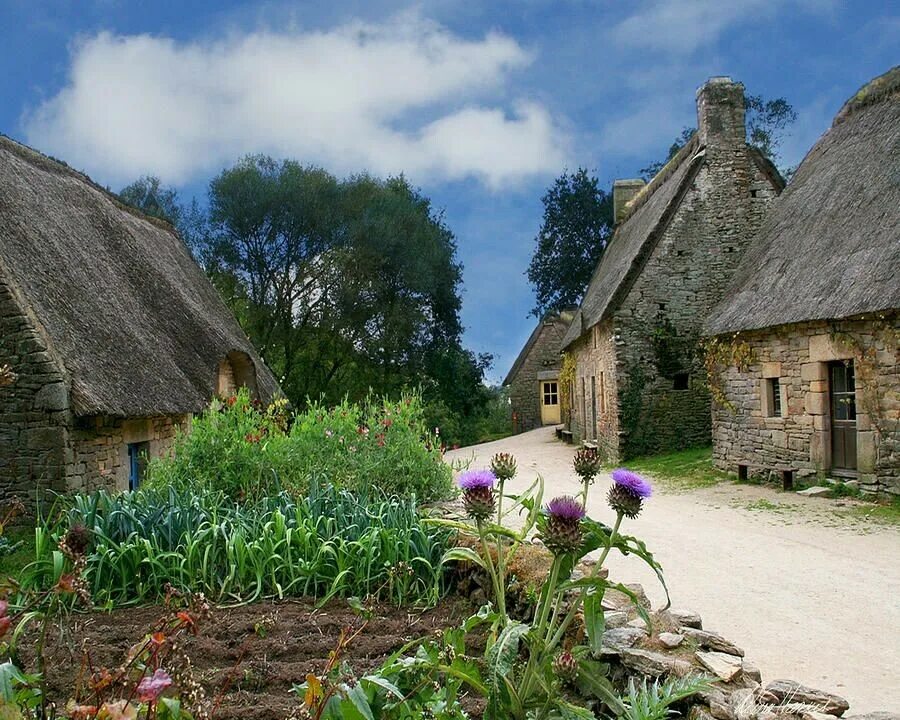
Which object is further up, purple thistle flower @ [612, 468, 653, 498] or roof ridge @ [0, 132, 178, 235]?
roof ridge @ [0, 132, 178, 235]

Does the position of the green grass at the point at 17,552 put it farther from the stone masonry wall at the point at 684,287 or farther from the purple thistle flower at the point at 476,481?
the stone masonry wall at the point at 684,287

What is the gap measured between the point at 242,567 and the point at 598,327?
1590 centimetres

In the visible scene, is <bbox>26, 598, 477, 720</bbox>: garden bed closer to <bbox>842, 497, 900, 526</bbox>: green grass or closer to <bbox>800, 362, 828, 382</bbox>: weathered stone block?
<bbox>842, 497, 900, 526</bbox>: green grass

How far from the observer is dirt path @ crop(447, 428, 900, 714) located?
487cm

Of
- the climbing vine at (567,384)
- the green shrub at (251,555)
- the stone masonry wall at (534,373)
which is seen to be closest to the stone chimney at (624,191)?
the climbing vine at (567,384)

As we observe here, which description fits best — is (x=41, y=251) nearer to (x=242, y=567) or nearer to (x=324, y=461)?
(x=324, y=461)

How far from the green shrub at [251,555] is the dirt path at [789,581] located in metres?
2.08

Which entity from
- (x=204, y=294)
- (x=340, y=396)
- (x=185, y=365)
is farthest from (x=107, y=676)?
(x=340, y=396)

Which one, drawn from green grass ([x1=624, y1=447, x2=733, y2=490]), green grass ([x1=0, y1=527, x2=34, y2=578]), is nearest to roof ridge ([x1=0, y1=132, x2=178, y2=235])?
green grass ([x1=0, y1=527, x2=34, y2=578])

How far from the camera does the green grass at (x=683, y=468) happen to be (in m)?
14.5

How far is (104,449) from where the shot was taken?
409 inches

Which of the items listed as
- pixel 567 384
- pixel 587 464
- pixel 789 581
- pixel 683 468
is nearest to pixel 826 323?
pixel 683 468

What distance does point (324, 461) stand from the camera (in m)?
7.32

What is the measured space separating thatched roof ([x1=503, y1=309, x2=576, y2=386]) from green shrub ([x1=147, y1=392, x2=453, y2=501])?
27.2 meters
